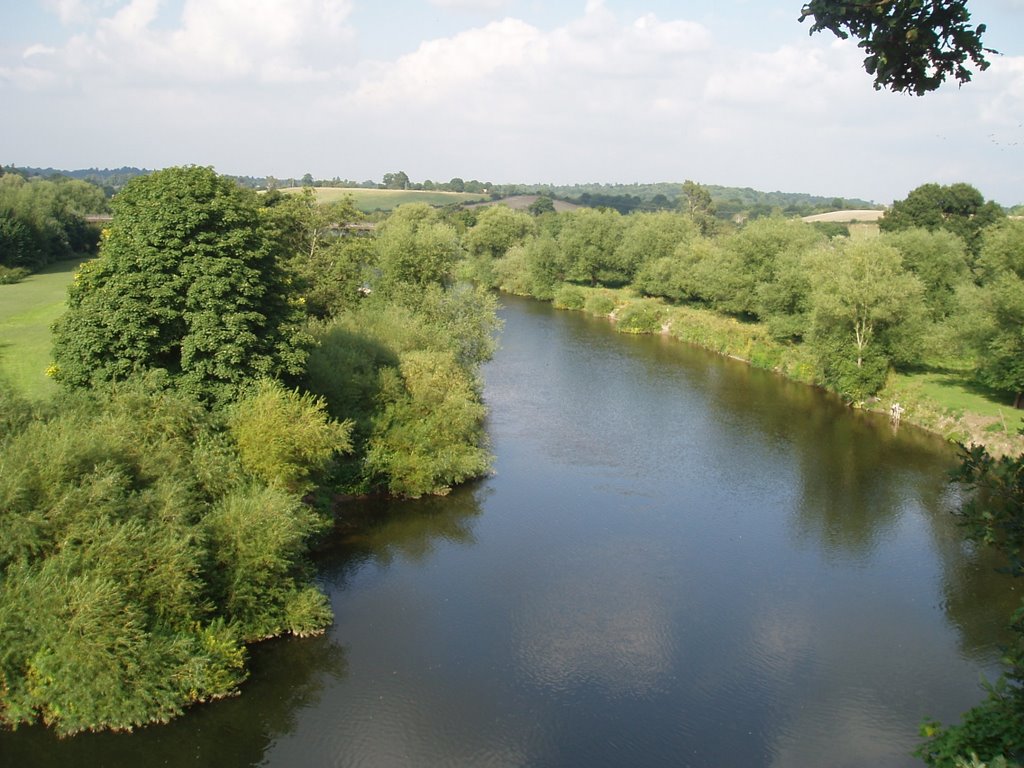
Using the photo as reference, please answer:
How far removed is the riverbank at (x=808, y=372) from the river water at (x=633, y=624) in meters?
2.57

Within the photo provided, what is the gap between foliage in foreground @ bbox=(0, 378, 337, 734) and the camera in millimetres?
14734

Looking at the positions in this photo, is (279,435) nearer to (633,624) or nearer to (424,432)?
(424,432)

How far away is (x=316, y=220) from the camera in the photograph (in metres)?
39.4

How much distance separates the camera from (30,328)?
38.6 meters

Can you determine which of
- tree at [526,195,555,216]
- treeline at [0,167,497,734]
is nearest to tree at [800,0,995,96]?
treeline at [0,167,497,734]

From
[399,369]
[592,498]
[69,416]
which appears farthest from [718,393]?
Result: [69,416]

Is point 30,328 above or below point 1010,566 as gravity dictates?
below

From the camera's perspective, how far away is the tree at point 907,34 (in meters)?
8.41

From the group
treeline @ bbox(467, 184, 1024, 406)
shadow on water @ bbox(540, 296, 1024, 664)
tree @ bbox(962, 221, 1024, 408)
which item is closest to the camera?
shadow on water @ bbox(540, 296, 1024, 664)

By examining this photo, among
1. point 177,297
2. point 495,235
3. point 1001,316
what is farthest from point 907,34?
point 495,235

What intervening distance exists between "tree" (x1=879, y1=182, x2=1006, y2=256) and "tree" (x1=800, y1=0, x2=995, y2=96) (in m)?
52.9

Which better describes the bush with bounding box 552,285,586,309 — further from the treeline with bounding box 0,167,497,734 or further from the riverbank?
the treeline with bounding box 0,167,497,734

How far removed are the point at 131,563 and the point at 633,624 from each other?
37.3 ft

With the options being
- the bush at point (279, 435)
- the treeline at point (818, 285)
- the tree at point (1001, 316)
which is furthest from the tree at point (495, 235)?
the bush at point (279, 435)
